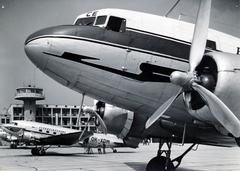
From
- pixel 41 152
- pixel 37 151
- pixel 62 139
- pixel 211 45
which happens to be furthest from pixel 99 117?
pixel 62 139

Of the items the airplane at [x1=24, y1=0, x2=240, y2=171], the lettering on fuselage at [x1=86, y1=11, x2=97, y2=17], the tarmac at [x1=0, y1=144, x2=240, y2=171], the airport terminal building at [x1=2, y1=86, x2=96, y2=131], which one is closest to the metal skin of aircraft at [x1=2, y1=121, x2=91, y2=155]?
the tarmac at [x1=0, y1=144, x2=240, y2=171]

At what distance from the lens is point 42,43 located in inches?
357

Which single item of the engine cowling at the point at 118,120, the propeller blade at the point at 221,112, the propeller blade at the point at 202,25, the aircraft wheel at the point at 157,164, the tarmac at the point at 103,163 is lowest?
the tarmac at the point at 103,163

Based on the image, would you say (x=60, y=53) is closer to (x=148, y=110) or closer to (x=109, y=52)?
(x=109, y=52)

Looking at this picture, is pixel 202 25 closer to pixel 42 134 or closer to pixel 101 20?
pixel 101 20

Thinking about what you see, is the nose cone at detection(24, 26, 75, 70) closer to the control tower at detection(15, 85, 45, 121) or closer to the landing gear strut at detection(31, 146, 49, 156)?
the landing gear strut at detection(31, 146, 49, 156)

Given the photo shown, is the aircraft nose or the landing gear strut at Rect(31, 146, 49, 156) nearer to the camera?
the aircraft nose

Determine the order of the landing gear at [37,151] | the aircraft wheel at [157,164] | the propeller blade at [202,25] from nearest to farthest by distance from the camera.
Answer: the propeller blade at [202,25] → the aircraft wheel at [157,164] → the landing gear at [37,151]

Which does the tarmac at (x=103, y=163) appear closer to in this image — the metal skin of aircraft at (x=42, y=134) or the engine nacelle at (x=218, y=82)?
the metal skin of aircraft at (x=42, y=134)

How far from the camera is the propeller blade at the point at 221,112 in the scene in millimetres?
7992

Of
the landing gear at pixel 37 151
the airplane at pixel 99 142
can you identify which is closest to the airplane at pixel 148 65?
the landing gear at pixel 37 151

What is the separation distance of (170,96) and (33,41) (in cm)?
412

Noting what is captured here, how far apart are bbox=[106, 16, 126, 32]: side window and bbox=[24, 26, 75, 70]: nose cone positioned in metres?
1.16

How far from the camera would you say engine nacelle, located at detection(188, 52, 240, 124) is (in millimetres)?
8109
